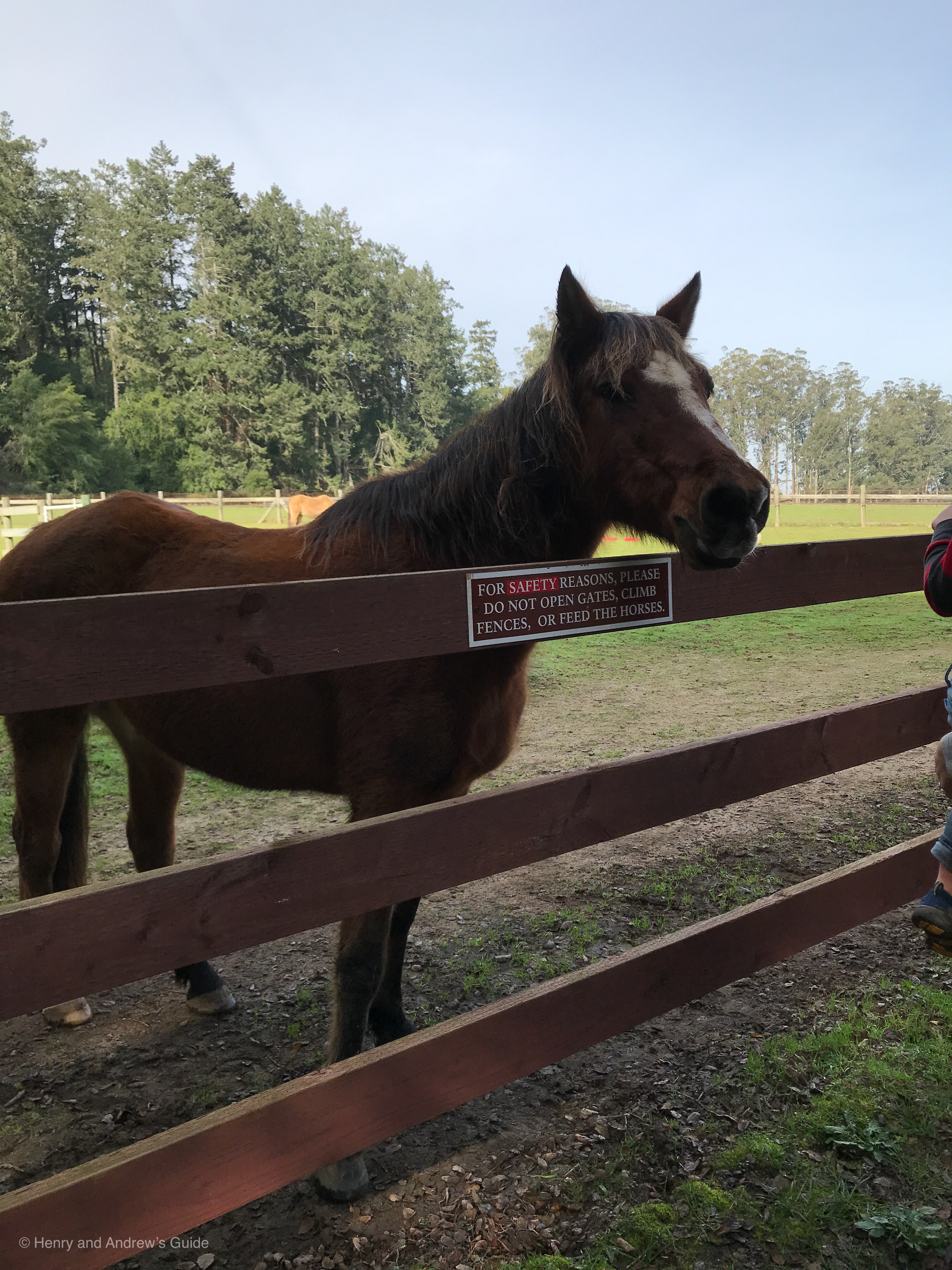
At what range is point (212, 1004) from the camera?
122 inches

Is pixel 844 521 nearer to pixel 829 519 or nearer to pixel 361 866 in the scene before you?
pixel 829 519

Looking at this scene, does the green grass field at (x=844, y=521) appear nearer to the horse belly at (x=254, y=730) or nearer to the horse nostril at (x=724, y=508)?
the horse belly at (x=254, y=730)

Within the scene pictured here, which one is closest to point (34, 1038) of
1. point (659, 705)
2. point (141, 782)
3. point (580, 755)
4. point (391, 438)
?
point (141, 782)

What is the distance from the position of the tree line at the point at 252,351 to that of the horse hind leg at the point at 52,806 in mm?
39816

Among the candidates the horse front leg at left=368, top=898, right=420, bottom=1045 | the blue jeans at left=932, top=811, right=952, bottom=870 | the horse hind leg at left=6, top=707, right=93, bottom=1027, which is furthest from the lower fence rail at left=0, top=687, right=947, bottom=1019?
the horse hind leg at left=6, top=707, right=93, bottom=1027

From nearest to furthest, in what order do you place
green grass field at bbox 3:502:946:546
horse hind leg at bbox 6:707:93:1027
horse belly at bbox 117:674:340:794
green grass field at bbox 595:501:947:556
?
horse belly at bbox 117:674:340:794
horse hind leg at bbox 6:707:93:1027
green grass field at bbox 595:501:947:556
green grass field at bbox 3:502:946:546

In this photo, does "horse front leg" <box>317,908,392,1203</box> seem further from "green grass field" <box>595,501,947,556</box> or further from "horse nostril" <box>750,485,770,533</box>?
"green grass field" <box>595,501,947,556</box>

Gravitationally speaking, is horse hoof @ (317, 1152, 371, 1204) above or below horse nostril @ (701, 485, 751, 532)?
below

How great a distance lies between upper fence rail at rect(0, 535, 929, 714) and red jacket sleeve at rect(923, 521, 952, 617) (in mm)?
819

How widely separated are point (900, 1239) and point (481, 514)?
2309 millimetres

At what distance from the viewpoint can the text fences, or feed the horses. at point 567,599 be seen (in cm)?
181

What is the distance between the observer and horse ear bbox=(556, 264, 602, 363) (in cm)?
229

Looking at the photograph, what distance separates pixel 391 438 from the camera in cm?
4203

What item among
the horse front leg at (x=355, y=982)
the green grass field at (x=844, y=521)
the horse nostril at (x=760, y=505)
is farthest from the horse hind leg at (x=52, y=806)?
the green grass field at (x=844, y=521)
